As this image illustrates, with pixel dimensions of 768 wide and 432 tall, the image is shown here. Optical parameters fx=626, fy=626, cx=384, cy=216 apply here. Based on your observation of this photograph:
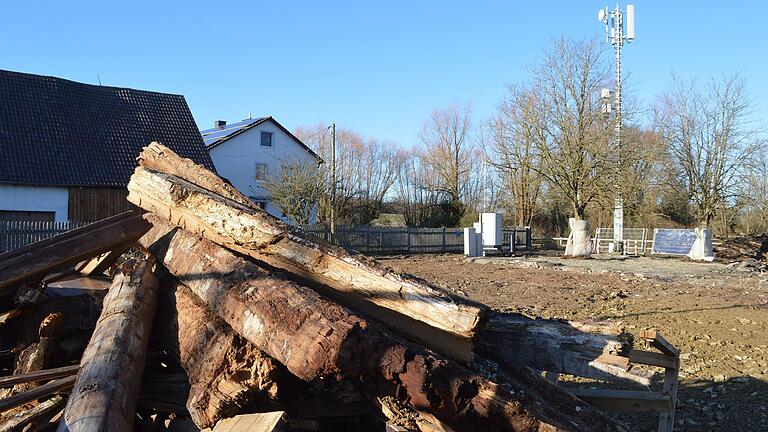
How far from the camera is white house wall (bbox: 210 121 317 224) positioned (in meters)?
38.7

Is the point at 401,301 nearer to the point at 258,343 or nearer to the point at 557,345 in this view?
the point at 258,343

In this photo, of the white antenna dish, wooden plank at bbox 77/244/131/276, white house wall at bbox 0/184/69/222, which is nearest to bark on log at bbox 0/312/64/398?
wooden plank at bbox 77/244/131/276

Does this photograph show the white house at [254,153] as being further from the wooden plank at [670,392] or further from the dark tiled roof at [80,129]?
the wooden plank at [670,392]

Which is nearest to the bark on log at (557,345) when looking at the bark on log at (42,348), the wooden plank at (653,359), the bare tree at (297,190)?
the wooden plank at (653,359)

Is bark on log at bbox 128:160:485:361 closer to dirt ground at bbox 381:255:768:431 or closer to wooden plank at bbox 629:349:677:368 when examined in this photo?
dirt ground at bbox 381:255:768:431

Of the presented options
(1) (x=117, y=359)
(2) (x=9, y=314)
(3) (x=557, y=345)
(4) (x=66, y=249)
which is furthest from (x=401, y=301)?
(2) (x=9, y=314)

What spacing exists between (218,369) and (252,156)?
37.0m

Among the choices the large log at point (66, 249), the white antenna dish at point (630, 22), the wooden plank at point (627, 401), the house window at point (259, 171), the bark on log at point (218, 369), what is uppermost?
the white antenna dish at point (630, 22)

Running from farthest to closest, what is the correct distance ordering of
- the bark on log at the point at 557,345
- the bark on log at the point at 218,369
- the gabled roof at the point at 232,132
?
1. the gabled roof at the point at 232,132
2. the bark on log at the point at 557,345
3. the bark on log at the point at 218,369

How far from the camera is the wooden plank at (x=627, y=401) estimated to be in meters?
4.58

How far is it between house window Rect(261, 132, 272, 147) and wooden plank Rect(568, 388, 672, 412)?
37.1 metres

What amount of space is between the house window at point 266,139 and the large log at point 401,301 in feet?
116

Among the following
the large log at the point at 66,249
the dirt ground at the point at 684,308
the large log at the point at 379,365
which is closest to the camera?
the large log at the point at 379,365

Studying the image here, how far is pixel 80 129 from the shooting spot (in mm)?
25219
